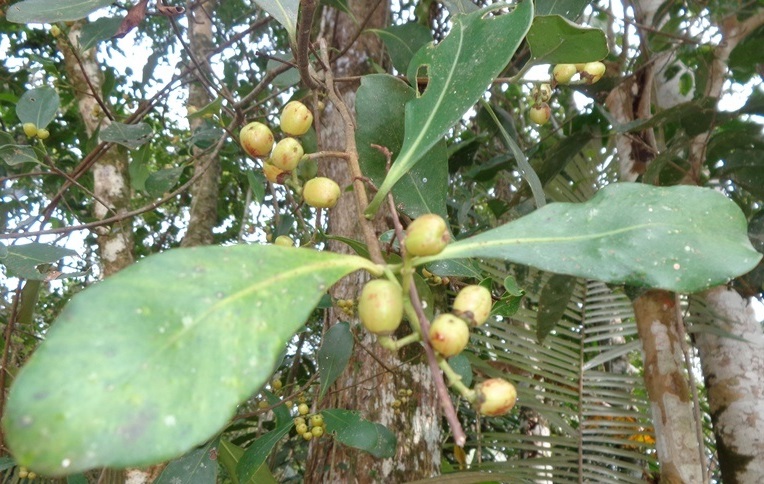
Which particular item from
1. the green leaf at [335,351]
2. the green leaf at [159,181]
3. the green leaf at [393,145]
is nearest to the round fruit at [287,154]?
the green leaf at [393,145]

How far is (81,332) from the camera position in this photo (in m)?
0.40

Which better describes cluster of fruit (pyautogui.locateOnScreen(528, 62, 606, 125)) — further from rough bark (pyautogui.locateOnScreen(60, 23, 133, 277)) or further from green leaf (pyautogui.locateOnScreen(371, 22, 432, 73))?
rough bark (pyautogui.locateOnScreen(60, 23, 133, 277))

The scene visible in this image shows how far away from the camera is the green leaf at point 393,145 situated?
97 centimetres

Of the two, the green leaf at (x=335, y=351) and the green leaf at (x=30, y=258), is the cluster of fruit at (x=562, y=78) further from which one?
the green leaf at (x=30, y=258)

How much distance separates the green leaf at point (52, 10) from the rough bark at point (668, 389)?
1630 mm

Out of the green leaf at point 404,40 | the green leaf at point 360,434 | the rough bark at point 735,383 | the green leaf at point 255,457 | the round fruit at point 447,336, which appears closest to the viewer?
the round fruit at point 447,336

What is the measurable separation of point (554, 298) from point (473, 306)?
1.26 meters

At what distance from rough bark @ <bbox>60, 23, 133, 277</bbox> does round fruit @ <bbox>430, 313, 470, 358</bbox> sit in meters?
1.72

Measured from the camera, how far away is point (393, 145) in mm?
996

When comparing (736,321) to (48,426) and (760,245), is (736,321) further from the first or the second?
(48,426)

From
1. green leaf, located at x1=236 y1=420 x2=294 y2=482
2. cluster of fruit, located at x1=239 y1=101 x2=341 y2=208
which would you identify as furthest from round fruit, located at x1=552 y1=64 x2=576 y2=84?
green leaf, located at x1=236 y1=420 x2=294 y2=482

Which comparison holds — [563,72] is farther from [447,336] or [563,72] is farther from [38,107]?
[38,107]

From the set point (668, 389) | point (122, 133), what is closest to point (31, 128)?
point (122, 133)

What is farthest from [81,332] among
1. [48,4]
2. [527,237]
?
[48,4]
